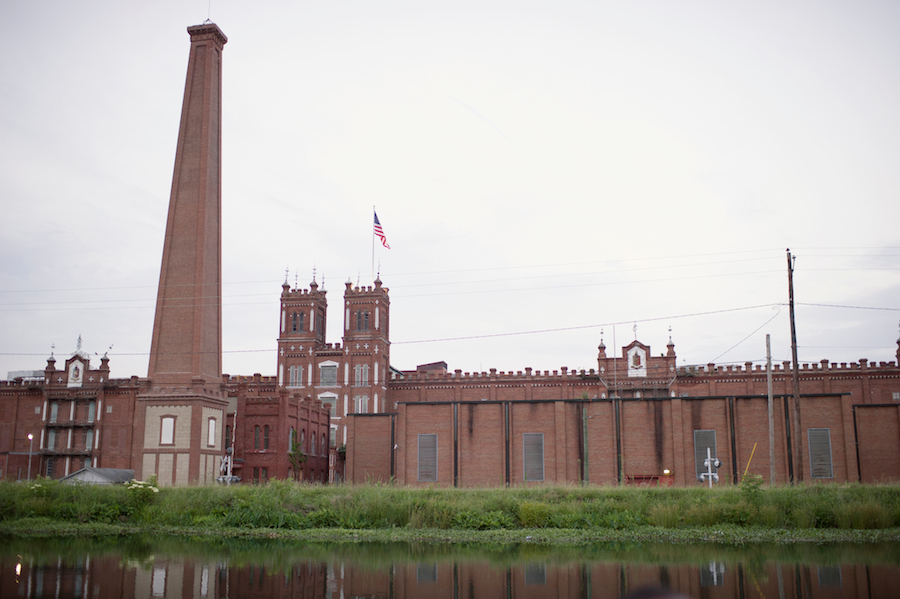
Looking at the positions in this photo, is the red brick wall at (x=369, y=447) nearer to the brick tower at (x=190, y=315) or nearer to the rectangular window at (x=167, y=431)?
the brick tower at (x=190, y=315)

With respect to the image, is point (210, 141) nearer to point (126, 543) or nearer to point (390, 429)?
point (390, 429)

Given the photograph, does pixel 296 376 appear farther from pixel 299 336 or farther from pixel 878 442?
pixel 878 442

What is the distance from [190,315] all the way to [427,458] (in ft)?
50.3

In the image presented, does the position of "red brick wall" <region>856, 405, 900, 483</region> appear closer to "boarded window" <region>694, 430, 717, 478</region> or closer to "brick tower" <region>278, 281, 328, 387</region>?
"boarded window" <region>694, 430, 717, 478</region>

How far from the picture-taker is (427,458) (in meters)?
43.0

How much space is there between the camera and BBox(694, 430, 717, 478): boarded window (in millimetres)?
41312

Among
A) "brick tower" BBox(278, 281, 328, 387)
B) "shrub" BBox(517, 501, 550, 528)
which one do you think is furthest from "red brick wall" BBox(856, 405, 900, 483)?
"brick tower" BBox(278, 281, 328, 387)

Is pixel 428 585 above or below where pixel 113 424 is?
below

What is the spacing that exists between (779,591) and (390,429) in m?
32.8

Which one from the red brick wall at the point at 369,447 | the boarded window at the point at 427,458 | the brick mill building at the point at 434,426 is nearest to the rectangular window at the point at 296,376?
the brick mill building at the point at 434,426

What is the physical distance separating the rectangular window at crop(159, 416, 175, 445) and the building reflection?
89.3 ft

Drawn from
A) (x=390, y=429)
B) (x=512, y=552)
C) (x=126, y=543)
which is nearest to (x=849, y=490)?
(x=512, y=552)

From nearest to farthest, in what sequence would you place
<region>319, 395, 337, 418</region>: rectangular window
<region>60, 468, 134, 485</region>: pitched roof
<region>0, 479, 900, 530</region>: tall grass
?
<region>0, 479, 900, 530</region>: tall grass
<region>60, 468, 134, 485</region>: pitched roof
<region>319, 395, 337, 418</region>: rectangular window

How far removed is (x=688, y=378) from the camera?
67.8 metres
